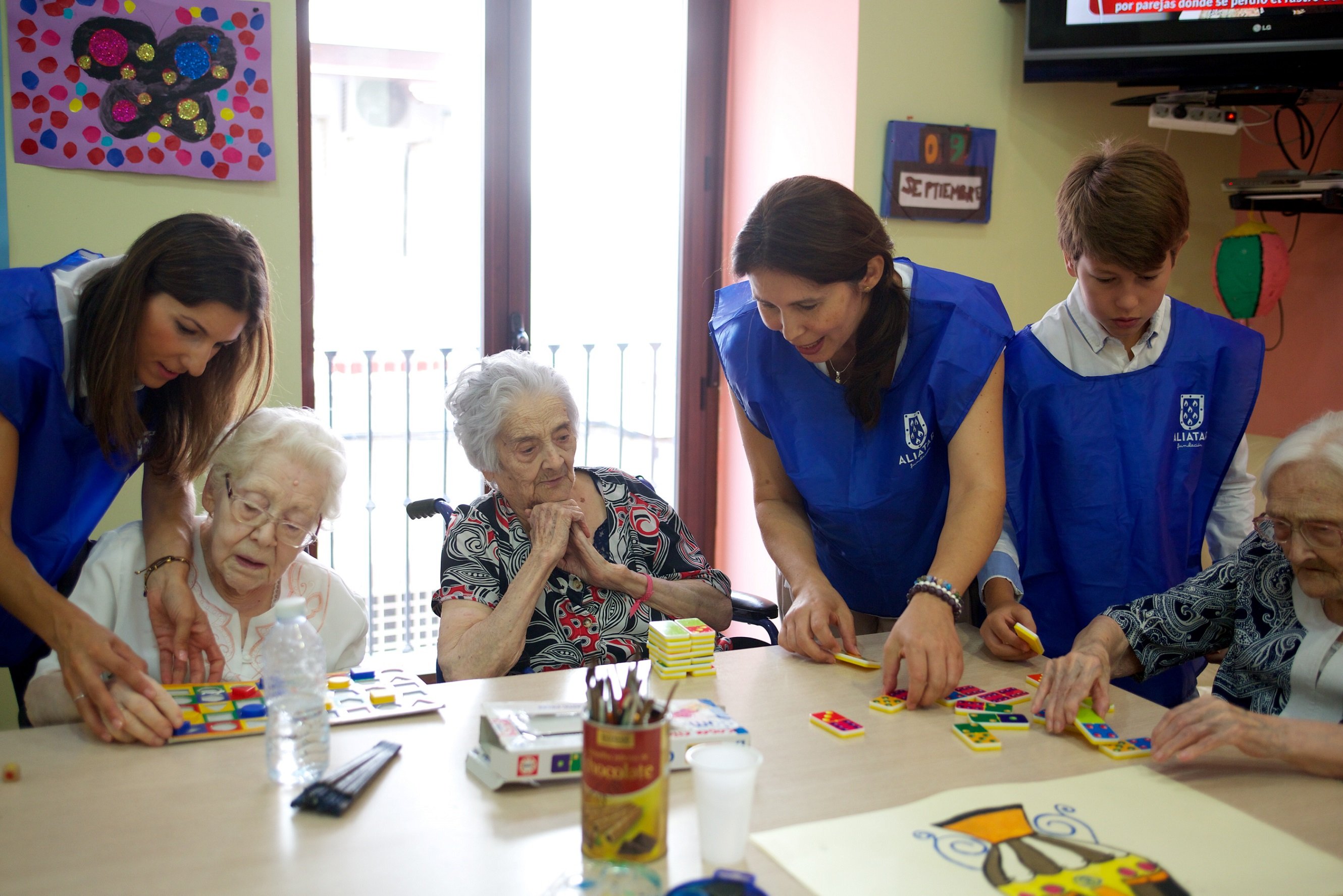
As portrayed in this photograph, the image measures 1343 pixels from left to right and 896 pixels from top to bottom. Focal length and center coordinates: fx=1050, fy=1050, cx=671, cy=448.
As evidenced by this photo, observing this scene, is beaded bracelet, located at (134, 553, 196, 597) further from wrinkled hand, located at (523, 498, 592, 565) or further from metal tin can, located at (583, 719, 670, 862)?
metal tin can, located at (583, 719, 670, 862)

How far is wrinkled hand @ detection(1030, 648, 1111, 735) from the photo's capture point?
1487 millimetres

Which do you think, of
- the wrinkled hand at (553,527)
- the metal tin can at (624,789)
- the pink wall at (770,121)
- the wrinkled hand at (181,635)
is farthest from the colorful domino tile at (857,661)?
the pink wall at (770,121)

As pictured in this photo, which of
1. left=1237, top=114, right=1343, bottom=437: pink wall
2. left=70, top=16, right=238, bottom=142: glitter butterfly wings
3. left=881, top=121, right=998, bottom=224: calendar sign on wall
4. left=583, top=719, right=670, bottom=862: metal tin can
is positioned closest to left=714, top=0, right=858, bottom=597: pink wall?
left=881, top=121, right=998, bottom=224: calendar sign on wall

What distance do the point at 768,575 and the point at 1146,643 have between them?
1.87m

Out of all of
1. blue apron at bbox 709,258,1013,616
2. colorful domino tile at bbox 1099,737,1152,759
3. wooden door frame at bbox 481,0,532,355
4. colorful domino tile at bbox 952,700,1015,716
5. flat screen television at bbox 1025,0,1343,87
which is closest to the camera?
colorful domino tile at bbox 1099,737,1152,759

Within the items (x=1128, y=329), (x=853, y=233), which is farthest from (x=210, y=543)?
(x=1128, y=329)

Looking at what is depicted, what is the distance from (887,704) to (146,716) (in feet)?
3.36

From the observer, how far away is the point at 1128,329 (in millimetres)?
1933

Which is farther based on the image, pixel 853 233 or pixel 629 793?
pixel 853 233

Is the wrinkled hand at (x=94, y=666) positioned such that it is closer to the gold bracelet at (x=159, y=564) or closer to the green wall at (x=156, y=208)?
the gold bracelet at (x=159, y=564)

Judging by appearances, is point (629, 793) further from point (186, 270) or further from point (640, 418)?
point (640, 418)

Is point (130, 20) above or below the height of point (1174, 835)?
above

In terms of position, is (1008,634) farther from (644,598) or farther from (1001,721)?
(644,598)

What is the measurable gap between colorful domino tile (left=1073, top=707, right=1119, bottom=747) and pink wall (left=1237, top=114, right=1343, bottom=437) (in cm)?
260
